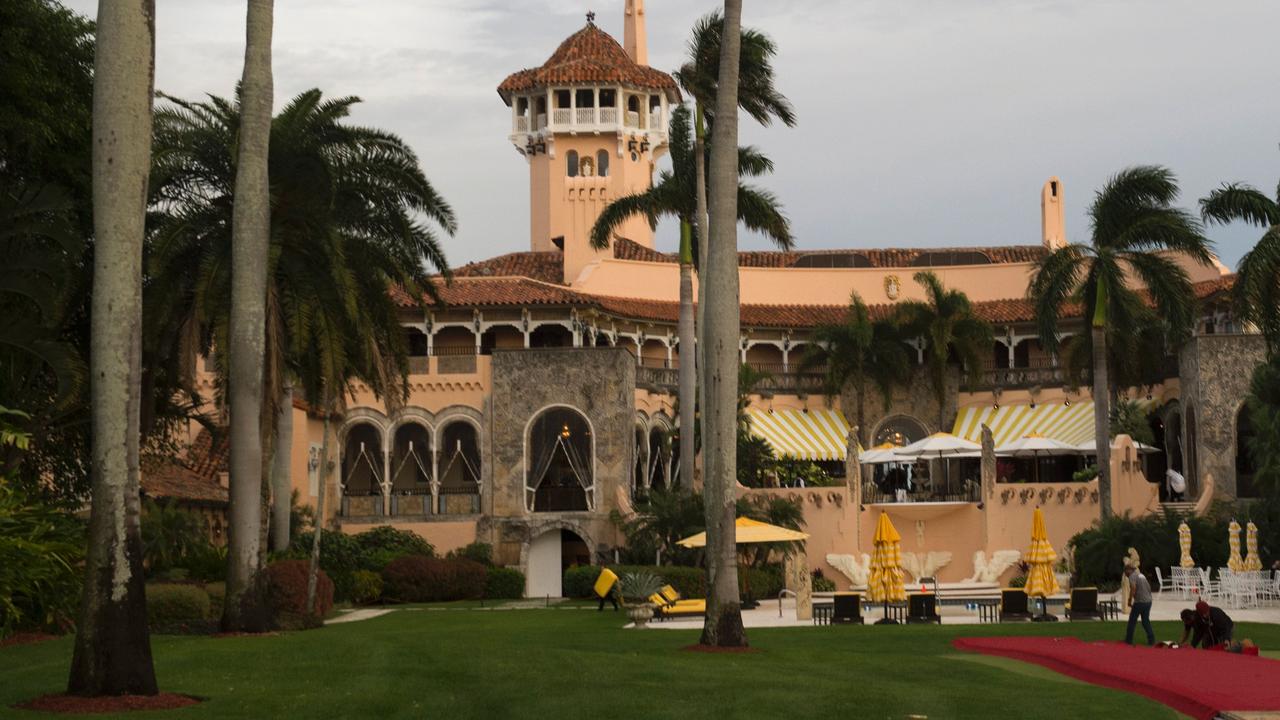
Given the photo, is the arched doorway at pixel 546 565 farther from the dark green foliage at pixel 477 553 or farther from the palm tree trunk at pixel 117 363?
the palm tree trunk at pixel 117 363

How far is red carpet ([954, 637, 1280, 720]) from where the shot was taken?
1742 cm

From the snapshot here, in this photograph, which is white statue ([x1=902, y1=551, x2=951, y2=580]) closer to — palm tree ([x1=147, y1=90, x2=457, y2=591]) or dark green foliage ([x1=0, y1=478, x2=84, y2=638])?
palm tree ([x1=147, y1=90, x2=457, y2=591])

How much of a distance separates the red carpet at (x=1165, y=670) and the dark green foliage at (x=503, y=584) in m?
25.5

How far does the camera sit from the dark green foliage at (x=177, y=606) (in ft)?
95.0

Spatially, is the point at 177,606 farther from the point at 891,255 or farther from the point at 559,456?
the point at 891,255

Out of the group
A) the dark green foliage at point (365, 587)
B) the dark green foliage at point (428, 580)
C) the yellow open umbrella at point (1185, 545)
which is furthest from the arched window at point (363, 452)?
the yellow open umbrella at point (1185, 545)

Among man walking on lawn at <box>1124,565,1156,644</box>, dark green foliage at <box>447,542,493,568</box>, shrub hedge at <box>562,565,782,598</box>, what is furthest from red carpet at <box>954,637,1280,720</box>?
dark green foliage at <box>447,542,493,568</box>

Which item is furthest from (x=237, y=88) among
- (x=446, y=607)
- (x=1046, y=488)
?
(x=1046, y=488)

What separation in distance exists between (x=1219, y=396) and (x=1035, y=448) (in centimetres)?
605

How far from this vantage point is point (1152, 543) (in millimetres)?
46281

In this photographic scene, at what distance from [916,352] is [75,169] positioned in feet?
134

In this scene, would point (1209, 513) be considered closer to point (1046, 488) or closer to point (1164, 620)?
point (1046, 488)

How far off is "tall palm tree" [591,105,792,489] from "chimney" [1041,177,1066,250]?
28.5 m

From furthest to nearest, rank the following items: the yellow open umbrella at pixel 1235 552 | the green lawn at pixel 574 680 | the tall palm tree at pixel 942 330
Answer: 1. the tall palm tree at pixel 942 330
2. the yellow open umbrella at pixel 1235 552
3. the green lawn at pixel 574 680
